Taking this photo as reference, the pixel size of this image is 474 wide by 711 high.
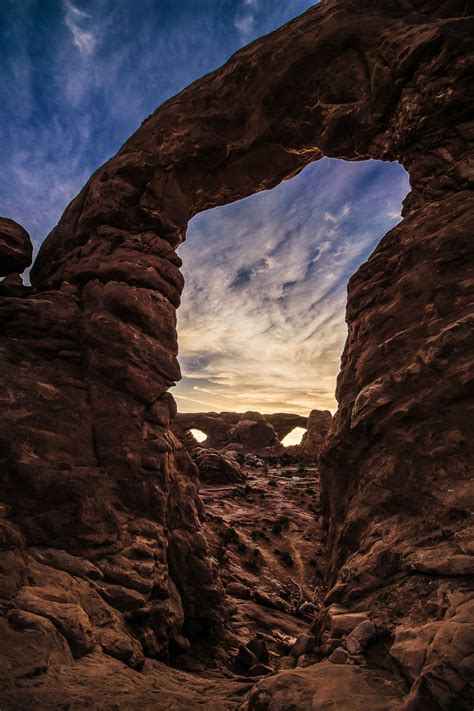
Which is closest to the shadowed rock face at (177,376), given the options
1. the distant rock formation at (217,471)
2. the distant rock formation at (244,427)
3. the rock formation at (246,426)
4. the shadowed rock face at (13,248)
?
the shadowed rock face at (13,248)

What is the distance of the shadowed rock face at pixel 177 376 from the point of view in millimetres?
5988

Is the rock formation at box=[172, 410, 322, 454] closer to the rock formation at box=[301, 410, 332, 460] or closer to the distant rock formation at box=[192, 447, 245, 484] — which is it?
the rock formation at box=[301, 410, 332, 460]

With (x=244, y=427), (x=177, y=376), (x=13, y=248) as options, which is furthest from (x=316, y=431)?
(x=13, y=248)

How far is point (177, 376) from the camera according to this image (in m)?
13.5

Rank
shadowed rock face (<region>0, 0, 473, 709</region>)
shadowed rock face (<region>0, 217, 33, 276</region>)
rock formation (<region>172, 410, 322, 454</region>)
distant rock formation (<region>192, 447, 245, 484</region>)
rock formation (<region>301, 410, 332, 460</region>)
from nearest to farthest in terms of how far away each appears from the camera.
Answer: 1. shadowed rock face (<region>0, 0, 473, 709</region>)
2. shadowed rock face (<region>0, 217, 33, 276</region>)
3. distant rock formation (<region>192, 447, 245, 484</region>)
4. rock formation (<region>301, 410, 332, 460</region>)
5. rock formation (<region>172, 410, 322, 454</region>)

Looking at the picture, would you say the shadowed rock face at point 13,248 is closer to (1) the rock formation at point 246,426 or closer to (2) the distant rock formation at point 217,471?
(2) the distant rock formation at point 217,471

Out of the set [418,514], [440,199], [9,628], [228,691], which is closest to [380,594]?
[418,514]

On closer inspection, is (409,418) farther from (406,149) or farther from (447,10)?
(447,10)

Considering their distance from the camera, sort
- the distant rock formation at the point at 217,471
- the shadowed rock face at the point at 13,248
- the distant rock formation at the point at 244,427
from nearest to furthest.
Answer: the shadowed rock face at the point at 13,248, the distant rock formation at the point at 217,471, the distant rock formation at the point at 244,427

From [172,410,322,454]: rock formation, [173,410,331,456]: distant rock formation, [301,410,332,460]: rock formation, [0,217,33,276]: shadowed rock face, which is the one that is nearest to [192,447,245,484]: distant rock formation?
[172,410,322,454]: rock formation

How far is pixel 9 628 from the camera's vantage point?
5.38m

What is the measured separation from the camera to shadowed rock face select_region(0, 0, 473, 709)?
19.6 feet

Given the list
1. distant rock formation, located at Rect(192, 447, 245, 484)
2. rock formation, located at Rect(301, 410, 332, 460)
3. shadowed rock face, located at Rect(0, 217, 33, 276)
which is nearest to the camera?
shadowed rock face, located at Rect(0, 217, 33, 276)

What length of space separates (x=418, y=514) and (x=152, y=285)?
12007mm
